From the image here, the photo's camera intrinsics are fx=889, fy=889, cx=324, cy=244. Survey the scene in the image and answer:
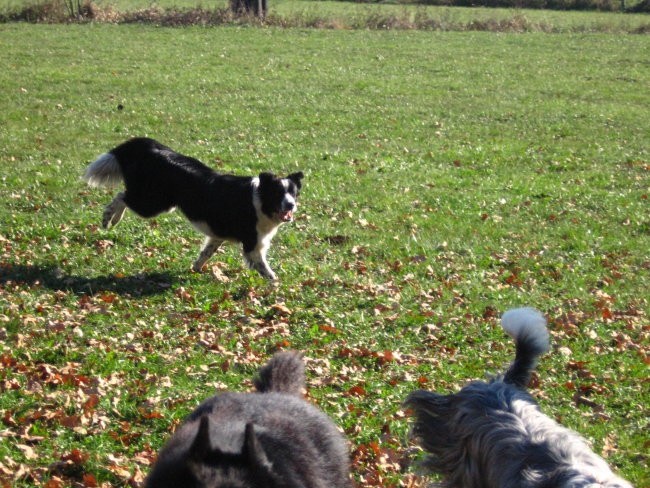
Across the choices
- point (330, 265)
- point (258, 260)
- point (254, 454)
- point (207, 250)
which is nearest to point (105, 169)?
point (207, 250)

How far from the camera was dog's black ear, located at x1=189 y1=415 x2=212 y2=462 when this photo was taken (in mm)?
3330

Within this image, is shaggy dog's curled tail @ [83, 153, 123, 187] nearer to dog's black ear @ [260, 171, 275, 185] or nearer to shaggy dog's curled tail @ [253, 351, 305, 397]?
dog's black ear @ [260, 171, 275, 185]

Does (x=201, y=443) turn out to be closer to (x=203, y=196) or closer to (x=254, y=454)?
(x=254, y=454)

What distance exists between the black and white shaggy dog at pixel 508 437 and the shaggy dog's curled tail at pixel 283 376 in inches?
29.2

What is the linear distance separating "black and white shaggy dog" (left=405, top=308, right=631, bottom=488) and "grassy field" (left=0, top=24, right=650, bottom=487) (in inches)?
60.9

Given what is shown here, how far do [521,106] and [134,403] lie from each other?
1909 centimetres

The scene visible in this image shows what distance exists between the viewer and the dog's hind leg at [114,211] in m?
11.5

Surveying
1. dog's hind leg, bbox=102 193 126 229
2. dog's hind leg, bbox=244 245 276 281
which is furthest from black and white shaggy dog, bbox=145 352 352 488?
dog's hind leg, bbox=102 193 126 229

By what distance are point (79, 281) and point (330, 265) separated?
3040 mm

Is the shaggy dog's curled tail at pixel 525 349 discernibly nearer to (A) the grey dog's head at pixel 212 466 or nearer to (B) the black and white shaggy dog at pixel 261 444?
(B) the black and white shaggy dog at pixel 261 444

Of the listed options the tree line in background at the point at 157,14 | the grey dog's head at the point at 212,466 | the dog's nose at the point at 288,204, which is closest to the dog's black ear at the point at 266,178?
the dog's nose at the point at 288,204

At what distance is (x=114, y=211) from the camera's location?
454 inches

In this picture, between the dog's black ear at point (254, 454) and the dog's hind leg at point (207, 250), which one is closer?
the dog's black ear at point (254, 454)

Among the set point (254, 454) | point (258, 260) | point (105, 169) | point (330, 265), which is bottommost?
point (330, 265)
